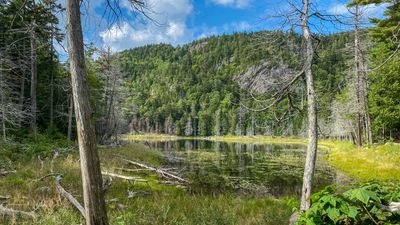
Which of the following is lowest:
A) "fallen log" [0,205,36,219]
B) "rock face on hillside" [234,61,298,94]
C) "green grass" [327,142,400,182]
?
"green grass" [327,142,400,182]

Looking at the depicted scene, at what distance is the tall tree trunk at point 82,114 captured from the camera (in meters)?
5.75

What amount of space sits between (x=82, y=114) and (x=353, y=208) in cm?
462

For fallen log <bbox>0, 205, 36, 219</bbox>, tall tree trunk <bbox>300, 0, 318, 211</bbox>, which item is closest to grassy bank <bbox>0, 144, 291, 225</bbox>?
fallen log <bbox>0, 205, 36, 219</bbox>

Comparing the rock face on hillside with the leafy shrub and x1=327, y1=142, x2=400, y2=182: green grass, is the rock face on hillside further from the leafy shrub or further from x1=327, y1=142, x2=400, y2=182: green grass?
A: x1=327, y1=142, x2=400, y2=182: green grass

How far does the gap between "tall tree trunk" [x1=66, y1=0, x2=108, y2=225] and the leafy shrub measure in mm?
3963

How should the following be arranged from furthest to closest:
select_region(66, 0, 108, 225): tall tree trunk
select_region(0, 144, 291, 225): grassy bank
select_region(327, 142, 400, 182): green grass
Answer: select_region(327, 142, 400, 182): green grass < select_region(0, 144, 291, 225): grassy bank < select_region(66, 0, 108, 225): tall tree trunk

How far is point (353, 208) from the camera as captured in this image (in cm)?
309

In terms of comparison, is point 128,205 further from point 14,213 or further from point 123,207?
point 14,213

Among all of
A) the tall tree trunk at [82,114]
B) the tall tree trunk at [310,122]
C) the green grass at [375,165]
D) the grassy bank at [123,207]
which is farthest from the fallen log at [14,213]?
the green grass at [375,165]

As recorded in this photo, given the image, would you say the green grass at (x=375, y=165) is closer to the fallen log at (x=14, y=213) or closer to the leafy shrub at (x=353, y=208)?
the leafy shrub at (x=353, y=208)

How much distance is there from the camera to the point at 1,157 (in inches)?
699

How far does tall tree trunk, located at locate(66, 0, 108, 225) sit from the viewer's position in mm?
5746

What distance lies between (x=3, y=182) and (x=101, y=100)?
30778mm

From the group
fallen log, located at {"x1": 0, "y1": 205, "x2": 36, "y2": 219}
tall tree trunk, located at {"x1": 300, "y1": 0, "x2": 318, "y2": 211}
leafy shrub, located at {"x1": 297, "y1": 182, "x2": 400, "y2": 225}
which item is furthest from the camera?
tall tree trunk, located at {"x1": 300, "y1": 0, "x2": 318, "y2": 211}
